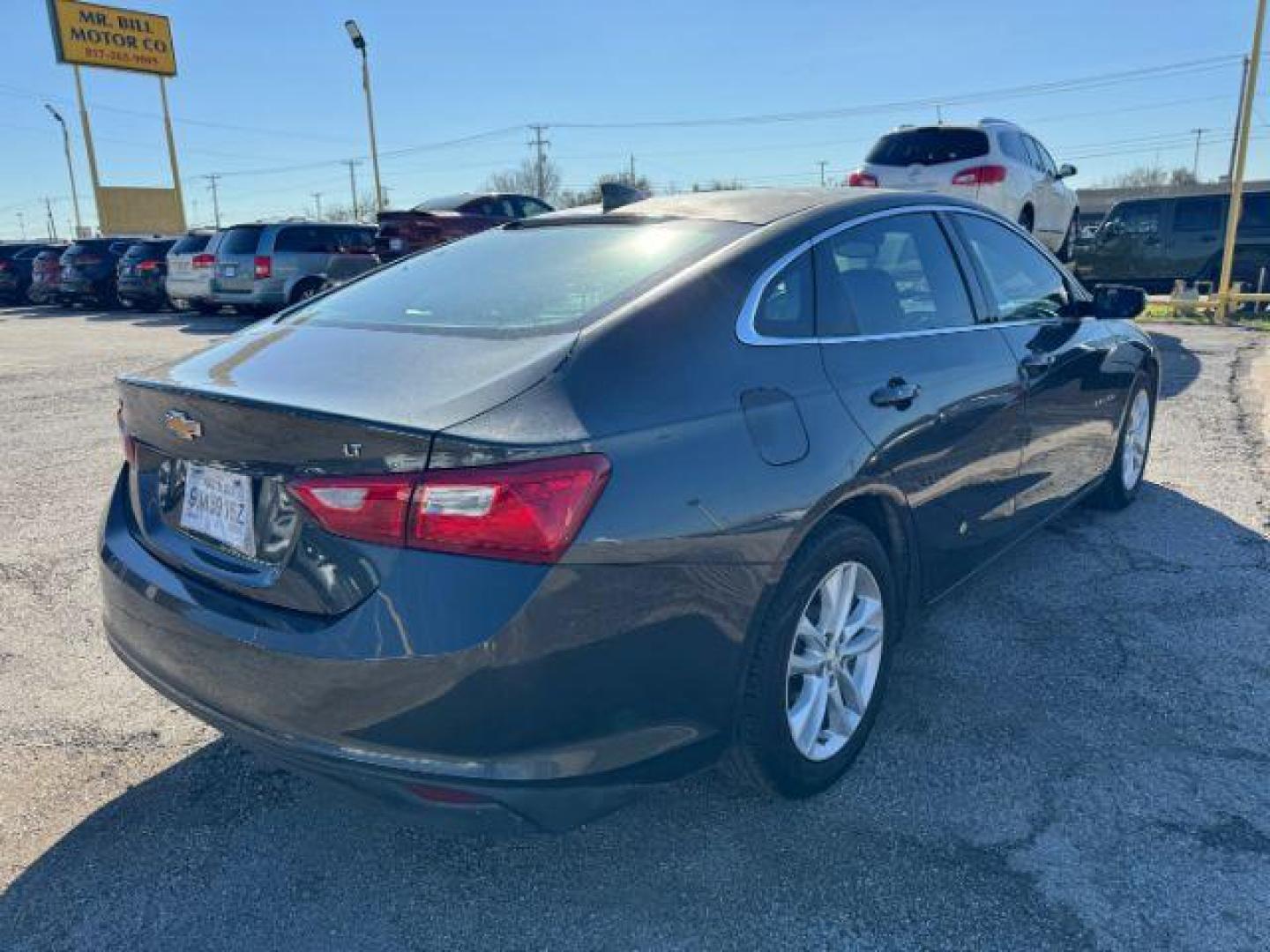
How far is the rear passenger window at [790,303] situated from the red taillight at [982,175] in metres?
8.33

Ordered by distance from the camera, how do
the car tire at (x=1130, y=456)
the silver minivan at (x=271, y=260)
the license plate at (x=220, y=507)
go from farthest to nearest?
the silver minivan at (x=271, y=260) → the car tire at (x=1130, y=456) → the license plate at (x=220, y=507)

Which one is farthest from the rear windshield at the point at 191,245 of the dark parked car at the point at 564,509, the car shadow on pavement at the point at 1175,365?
the dark parked car at the point at 564,509

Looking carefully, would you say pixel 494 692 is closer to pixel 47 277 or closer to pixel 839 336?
pixel 839 336

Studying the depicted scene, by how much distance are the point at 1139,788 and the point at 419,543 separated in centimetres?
211

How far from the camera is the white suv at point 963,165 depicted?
10078 mm

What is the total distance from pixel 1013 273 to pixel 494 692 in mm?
2965

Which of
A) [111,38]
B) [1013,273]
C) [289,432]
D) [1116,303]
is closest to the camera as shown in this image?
[289,432]

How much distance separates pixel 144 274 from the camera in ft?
64.0

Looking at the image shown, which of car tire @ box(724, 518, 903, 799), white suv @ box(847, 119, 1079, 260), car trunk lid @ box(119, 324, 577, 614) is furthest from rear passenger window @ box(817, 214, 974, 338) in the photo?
white suv @ box(847, 119, 1079, 260)

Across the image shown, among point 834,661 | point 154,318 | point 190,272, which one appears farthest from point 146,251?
point 834,661

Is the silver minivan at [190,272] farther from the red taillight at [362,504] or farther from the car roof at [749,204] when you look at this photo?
the red taillight at [362,504]

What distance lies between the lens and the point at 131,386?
2475mm

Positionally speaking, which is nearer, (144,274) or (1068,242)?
(1068,242)

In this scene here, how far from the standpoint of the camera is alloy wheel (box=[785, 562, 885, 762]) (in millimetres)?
2562
